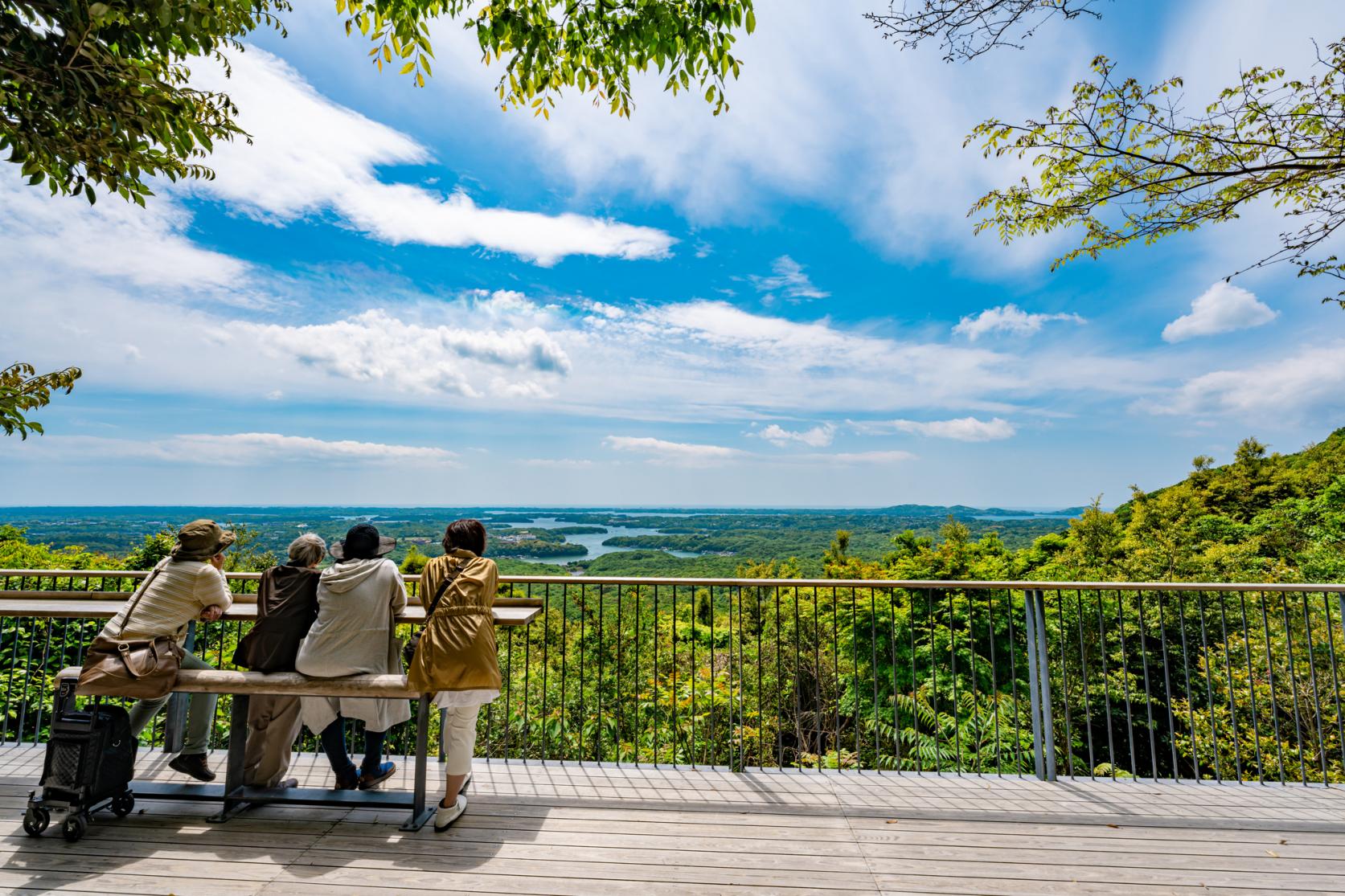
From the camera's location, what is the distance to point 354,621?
303cm

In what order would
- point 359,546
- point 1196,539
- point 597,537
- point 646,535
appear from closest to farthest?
point 359,546
point 1196,539
point 597,537
point 646,535

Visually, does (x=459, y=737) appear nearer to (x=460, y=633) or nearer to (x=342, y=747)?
(x=460, y=633)

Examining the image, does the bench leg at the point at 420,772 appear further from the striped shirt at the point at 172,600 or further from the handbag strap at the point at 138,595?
the handbag strap at the point at 138,595

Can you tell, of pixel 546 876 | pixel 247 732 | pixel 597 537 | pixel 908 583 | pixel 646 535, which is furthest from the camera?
pixel 646 535

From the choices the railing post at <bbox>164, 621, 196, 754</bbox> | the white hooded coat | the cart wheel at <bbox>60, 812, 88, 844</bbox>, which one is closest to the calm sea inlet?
the railing post at <bbox>164, 621, 196, 754</bbox>

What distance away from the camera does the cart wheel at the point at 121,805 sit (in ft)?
9.86

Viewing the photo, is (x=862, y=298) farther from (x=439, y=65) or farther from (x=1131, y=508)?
(x=439, y=65)

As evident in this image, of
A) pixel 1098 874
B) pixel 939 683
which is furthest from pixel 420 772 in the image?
pixel 939 683

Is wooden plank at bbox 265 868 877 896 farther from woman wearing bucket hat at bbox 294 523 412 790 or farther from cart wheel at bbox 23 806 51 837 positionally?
cart wheel at bbox 23 806 51 837

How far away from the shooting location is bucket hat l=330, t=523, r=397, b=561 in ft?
10.2

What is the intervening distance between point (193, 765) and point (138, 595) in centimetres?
106

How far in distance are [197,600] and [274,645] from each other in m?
0.46

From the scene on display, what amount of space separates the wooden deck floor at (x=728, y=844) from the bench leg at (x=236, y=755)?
0.10 m

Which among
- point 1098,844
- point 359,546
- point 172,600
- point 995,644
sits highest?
point 359,546
